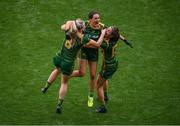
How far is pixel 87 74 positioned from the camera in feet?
44.7

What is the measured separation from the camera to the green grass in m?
11.8

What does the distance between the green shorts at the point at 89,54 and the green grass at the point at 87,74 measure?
1113mm

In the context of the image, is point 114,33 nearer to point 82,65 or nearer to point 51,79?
point 82,65

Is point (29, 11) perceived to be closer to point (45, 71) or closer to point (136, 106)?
point (45, 71)

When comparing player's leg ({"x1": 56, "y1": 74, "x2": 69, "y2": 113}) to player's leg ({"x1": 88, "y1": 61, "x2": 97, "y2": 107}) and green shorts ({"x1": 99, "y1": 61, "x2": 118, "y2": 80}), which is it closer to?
player's leg ({"x1": 88, "y1": 61, "x2": 97, "y2": 107})

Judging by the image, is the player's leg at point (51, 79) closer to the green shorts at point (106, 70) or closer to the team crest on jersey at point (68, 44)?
the team crest on jersey at point (68, 44)

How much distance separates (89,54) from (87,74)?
1.79 metres

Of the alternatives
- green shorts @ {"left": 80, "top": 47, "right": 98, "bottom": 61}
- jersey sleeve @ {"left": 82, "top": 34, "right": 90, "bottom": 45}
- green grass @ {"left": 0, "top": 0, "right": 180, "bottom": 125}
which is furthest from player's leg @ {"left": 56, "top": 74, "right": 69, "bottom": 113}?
jersey sleeve @ {"left": 82, "top": 34, "right": 90, "bottom": 45}

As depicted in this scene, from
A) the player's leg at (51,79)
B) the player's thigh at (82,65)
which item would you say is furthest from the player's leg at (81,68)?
the player's leg at (51,79)

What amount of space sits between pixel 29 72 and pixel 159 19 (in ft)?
15.2

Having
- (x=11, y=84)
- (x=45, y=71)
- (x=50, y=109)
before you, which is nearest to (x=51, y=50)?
(x=45, y=71)

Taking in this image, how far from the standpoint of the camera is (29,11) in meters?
16.1

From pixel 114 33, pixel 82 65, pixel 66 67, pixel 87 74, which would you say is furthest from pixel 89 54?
pixel 87 74

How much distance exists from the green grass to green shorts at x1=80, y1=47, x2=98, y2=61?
111cm
